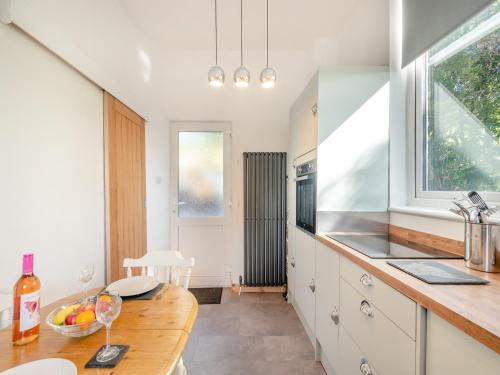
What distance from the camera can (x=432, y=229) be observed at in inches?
54.4

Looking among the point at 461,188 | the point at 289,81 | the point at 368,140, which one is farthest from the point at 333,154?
the point at 289,81

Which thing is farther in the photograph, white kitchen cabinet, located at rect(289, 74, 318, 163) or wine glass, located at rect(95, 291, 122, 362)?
white kitchen cabinet, located at rect(289, 74, 318, 163)

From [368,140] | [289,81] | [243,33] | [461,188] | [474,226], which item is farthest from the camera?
[289,81]

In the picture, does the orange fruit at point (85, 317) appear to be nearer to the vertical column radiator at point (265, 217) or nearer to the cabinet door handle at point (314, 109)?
the cabinet door handle at point (314, 109)

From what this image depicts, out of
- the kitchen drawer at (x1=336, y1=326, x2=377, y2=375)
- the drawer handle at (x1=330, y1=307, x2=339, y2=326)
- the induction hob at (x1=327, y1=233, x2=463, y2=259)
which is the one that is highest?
the induction hob at (x1=327, y1=233, x2=463, y2=259)

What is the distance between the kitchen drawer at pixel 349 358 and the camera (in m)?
1.17

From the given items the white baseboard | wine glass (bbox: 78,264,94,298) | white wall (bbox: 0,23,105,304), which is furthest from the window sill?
white wall (bbox: 0,23,105,304)

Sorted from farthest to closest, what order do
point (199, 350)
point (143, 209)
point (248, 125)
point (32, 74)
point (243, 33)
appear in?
1. point (248, 125)
2. point (143, 209)
3. point (243, 33)
4. point (199, 350)
5. point (32, 74)

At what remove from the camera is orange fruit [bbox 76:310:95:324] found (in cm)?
79

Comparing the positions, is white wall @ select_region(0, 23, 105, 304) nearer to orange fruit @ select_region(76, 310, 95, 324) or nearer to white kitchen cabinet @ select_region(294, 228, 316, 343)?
orange fruit @ select_region(76, 310, 95, 324)

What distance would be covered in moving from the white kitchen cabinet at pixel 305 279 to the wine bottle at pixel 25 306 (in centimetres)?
160

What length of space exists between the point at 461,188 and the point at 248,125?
2.32 meters

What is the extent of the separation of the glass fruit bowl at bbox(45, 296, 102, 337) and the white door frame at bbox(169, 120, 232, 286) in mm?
2343

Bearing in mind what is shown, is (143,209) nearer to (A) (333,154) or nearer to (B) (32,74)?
(B) (32,74)
